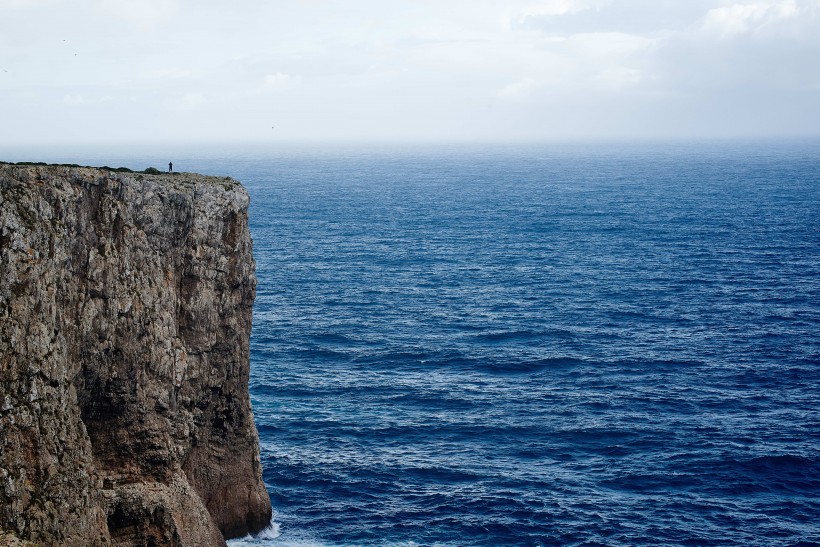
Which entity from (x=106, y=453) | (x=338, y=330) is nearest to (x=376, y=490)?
(x=106, y=453)

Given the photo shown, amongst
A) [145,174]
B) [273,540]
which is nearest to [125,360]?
[145,174]

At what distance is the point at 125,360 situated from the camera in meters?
46.7

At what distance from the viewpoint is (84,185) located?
43750 mm

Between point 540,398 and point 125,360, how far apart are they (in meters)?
42.6

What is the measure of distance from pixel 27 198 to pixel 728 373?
214 ft

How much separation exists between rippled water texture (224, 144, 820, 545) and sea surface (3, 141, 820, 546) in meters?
0.20

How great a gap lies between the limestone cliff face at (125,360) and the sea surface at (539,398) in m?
8.81

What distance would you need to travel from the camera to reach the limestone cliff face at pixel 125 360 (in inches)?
1599

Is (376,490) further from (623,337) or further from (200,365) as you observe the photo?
(623,337)

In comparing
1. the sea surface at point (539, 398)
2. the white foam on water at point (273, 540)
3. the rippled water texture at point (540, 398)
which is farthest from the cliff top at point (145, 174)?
the rippled water texture at point (540, 398)

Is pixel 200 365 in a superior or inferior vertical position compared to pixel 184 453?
superior

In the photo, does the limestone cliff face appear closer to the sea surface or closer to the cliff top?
the cliff top

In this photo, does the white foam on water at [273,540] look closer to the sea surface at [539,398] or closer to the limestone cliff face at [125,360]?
the sea surface at [539,398]

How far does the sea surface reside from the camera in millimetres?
61438
